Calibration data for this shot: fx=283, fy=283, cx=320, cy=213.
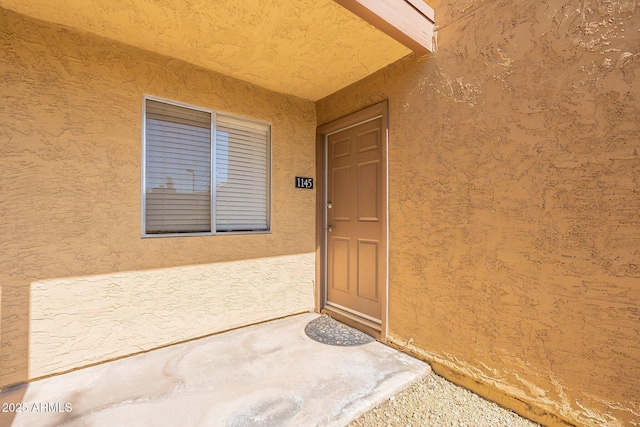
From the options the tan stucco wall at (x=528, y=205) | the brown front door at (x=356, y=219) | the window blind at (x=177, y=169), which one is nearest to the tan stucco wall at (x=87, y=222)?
the window blind at (x=177, y=169)

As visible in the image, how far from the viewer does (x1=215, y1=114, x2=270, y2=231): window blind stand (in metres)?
3.11

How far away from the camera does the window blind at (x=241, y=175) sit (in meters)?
3.11

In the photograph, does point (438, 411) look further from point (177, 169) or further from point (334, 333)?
point (177, 169)

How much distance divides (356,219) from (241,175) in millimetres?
1426

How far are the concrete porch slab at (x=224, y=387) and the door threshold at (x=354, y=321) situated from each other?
19 cm

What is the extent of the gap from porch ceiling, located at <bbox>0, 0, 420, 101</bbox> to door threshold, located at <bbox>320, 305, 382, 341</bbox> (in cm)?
270

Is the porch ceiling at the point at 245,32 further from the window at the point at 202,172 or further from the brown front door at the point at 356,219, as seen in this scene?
the brown front door at the point at 356,219

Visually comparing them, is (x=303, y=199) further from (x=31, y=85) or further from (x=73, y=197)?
(x=31, y=85)

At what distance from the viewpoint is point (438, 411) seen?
1969mm

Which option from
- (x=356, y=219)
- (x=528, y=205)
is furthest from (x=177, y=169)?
(x=528, y=205)

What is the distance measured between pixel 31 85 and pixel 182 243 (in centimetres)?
167

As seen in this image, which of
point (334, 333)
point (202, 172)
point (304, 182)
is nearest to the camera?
point (202, 172)

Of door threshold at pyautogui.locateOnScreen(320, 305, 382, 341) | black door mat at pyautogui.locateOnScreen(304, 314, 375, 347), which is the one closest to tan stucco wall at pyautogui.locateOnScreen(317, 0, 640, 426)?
door threshold at pyautogui.locateOnScreen(320, 305, 382, 341)

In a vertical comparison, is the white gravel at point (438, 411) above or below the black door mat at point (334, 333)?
below
